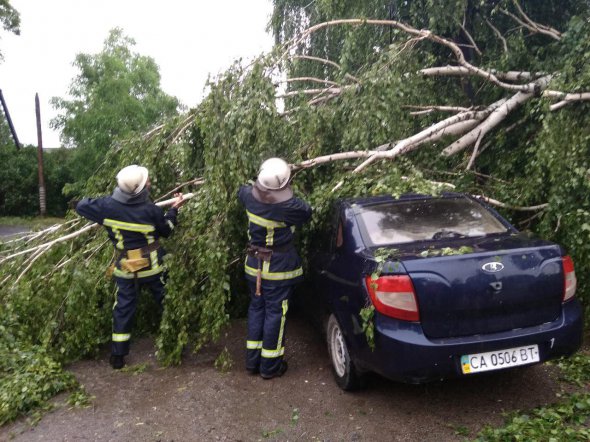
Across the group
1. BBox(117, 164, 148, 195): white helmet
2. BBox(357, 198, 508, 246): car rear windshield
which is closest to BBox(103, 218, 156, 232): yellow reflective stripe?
BBox(117, 164, 148, 195): white helmet

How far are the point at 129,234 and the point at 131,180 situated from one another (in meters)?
0.47

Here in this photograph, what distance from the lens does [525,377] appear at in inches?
151

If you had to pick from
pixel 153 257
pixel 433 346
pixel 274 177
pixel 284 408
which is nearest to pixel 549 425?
pixel 433 346

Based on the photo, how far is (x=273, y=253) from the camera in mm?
4195

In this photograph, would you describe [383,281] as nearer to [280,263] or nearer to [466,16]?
[280,263]

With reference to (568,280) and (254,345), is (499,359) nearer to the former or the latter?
(568,280)

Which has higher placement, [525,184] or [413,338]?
[525,184]

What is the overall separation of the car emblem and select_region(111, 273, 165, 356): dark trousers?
2.84m

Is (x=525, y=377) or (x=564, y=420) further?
(x=525, y=377)

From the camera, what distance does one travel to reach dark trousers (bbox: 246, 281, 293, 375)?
4.16 m

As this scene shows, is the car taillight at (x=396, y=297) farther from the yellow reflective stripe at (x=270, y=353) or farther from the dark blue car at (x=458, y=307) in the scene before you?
the yellow reflective stripe at (x=270, y=353)

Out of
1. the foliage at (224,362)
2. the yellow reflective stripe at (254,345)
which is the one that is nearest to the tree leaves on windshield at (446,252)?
the yellow reflective stripe at (254,345)

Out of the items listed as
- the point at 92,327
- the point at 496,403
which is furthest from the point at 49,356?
the point at 496,403

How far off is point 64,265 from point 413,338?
11.8ft
